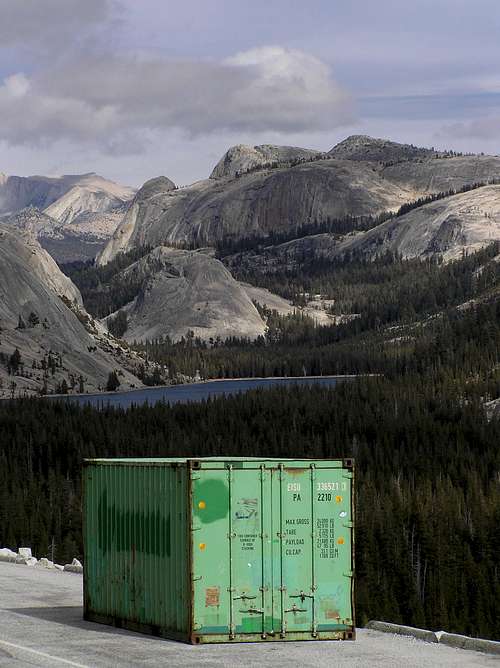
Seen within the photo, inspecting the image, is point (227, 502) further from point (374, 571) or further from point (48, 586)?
point (374, 571)

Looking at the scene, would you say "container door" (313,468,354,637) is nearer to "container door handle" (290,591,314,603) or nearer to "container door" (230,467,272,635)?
"container door handle" (290,591,314,603)

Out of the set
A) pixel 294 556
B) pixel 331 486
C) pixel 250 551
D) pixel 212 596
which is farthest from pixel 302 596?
pixel 331 486

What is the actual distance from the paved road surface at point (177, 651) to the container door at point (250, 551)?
2.86 feet

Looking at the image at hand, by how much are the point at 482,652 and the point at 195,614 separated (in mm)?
8536

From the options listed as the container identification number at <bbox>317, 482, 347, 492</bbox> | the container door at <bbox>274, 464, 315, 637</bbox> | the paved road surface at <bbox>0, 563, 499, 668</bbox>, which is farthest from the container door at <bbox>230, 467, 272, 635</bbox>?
the container identification number at <bbox>317, 482, 347, 492</bbox>

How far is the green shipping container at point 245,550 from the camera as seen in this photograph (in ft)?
133

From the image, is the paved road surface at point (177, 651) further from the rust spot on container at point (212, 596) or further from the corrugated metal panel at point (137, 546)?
the rust spot on container at point (212, 596)

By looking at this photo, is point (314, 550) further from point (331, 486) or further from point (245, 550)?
point (245, 550)

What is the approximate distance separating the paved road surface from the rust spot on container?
1290 millimetres

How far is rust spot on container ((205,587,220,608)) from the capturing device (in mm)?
40656

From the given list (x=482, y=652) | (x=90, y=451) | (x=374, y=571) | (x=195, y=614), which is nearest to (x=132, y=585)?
(x=195, y=614)

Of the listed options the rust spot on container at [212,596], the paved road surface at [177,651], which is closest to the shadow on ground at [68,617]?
the paved road surface at [177,651]

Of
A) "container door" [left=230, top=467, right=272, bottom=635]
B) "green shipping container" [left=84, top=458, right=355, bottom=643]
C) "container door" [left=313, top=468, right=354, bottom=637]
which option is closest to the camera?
"green shipping container" [left=84, top=458, right=355, bottom=643]

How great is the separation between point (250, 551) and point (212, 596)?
1749 mm
